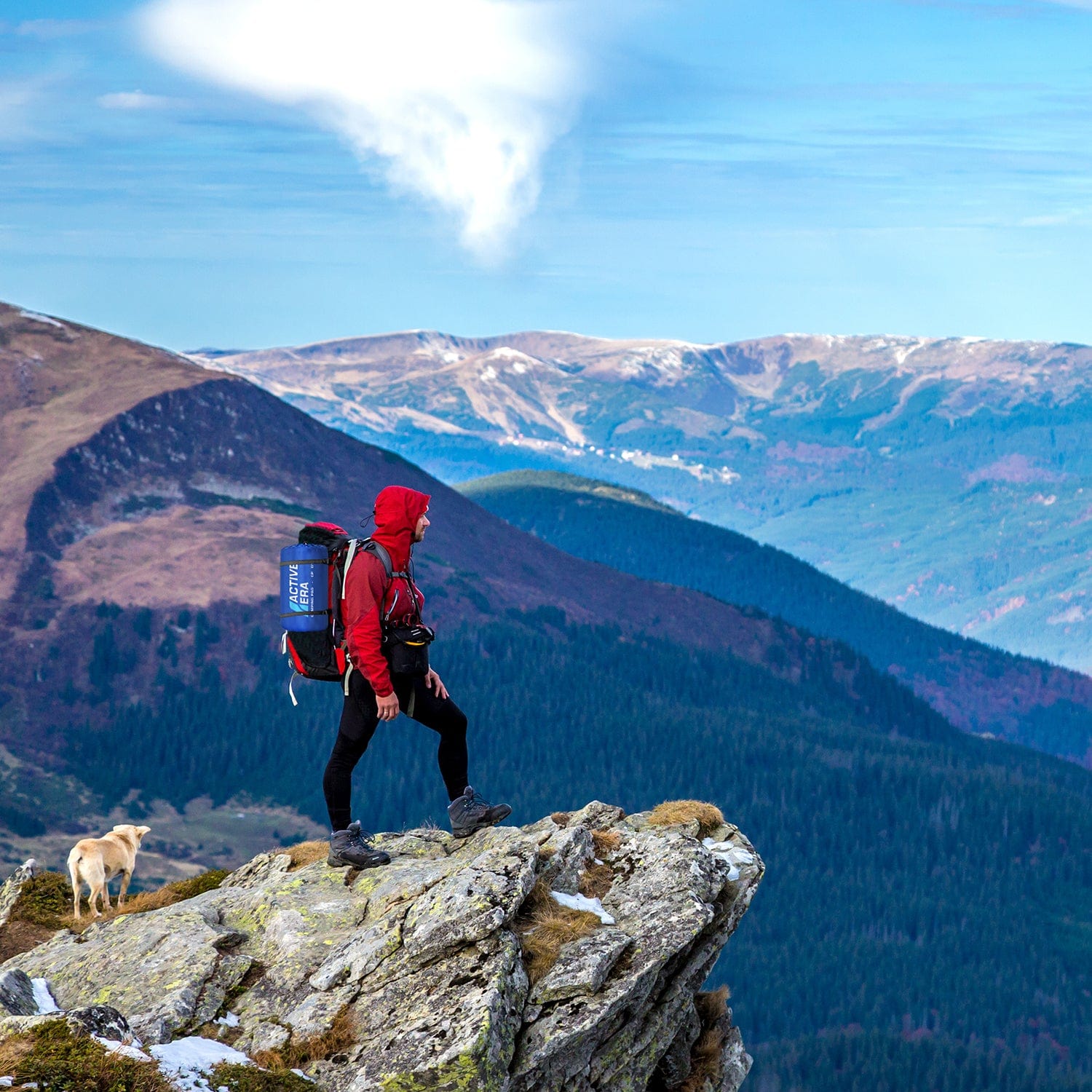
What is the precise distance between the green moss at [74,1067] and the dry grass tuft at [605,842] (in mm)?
9862

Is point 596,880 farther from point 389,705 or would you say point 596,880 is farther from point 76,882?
point 76,882

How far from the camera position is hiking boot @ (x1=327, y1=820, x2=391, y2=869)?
27.8 metres

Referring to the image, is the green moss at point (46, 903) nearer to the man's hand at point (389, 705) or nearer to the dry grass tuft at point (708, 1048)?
the man's hand at point (389, 705)

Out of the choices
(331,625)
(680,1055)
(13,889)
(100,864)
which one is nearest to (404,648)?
(331,625)

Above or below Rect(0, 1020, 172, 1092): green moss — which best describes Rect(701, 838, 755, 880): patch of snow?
above

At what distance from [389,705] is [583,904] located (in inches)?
194

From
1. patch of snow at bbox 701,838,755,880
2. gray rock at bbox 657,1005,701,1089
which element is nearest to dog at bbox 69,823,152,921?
gray rock at bbox 657,1005,701,1089

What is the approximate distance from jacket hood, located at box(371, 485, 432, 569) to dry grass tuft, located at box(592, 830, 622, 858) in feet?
21.8

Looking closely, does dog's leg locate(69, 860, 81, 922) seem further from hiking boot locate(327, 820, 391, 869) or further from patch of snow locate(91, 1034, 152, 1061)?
patch of snow locate(91, 1034, 152, 1061)

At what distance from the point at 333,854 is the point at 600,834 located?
5.20 metres

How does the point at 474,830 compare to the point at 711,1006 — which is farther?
the point at 711,1006

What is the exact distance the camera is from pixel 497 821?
29.6 metres

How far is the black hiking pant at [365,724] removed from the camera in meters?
26.7

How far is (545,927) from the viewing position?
24.6 meters
